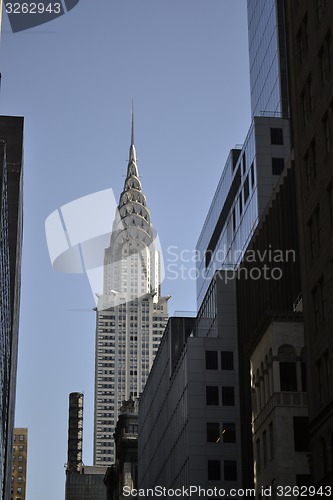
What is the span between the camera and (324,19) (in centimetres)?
6222

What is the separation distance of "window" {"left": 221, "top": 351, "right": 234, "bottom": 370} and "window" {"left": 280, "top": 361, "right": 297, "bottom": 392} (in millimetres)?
34043

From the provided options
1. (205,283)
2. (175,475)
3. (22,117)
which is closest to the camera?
(175,475)

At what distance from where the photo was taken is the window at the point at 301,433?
72688 mm

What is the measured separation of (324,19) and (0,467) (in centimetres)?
9550

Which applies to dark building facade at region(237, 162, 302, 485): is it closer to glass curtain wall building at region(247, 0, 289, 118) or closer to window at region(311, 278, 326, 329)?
glass curtain wall building at region(247, 0, 289, 118)

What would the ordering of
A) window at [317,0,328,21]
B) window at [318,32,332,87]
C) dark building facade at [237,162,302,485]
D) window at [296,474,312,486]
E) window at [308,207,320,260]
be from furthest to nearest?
1. dark building facade at [237,162,302,485]
2. window at [296,474,312,486]
3. window at [317,0,328,21]
4. window at [308,207,320,260]
5. window at [318,32,332,87]

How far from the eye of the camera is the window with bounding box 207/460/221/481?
104 meters

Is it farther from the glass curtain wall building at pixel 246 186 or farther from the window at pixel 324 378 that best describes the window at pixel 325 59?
the glass curtain wall building at pixel 246 186

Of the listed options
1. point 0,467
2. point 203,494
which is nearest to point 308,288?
point 203,494

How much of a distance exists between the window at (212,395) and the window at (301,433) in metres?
33.6

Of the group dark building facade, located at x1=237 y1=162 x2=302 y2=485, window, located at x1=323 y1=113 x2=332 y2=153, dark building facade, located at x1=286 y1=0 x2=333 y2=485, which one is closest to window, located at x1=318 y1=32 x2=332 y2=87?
dark building facade, located at x1=286 y1=0 x2=333 y2=485

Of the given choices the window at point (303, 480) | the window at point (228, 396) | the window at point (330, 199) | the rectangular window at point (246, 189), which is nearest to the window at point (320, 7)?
the window at point (330, 199)

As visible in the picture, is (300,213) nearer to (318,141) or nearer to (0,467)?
(318,141)

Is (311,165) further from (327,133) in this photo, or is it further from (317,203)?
(327,133)
